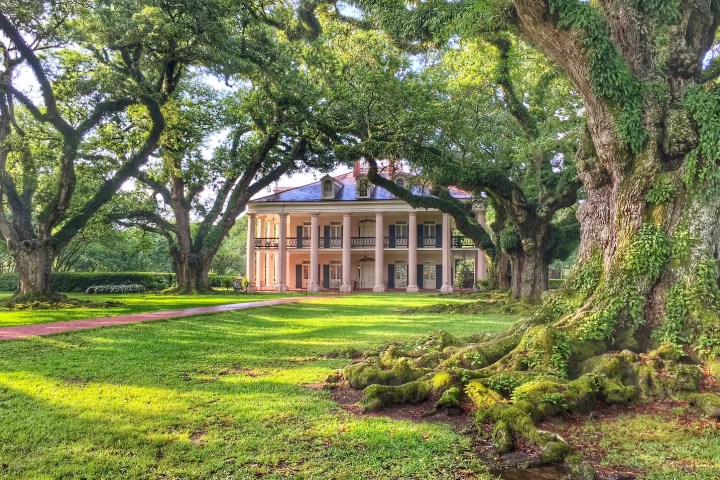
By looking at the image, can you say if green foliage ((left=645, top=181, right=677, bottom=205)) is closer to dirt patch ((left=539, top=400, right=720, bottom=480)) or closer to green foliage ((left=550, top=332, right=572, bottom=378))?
green foliage ((left=550, top=332, right=572, bottom=378))

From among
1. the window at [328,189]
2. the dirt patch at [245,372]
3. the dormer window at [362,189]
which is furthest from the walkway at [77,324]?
the window at [328,189]

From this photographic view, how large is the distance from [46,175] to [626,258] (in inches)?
1008

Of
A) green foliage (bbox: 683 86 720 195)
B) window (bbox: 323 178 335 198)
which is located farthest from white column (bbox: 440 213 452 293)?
green foliage (bbox: 683 86 720 195)

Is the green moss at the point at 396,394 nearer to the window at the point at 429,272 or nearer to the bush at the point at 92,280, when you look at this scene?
the bush at the point at 92,280

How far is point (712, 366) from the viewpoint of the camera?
16.3 ft

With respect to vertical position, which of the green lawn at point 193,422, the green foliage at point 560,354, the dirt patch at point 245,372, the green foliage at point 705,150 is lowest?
the dirt patch at point 245,372

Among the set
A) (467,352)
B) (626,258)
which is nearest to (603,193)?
(626,258)

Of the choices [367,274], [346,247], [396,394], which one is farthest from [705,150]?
[367,274]

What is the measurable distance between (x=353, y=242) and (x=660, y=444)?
104 feet

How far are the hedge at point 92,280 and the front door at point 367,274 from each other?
13.2 metres

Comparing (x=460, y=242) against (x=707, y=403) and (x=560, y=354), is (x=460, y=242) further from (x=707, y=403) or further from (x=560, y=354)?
(x=707, y=403)

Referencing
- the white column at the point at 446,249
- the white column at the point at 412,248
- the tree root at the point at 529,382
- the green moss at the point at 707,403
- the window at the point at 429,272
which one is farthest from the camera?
the window at the point at 429,272

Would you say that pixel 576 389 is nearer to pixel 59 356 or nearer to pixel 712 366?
pixel 712 366

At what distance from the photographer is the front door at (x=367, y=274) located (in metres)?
36.1
